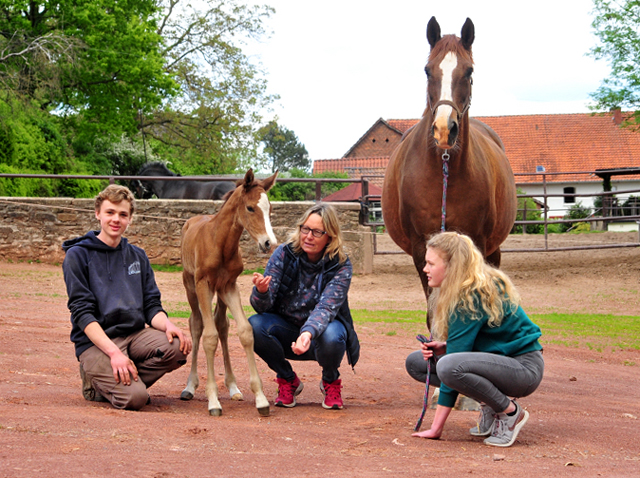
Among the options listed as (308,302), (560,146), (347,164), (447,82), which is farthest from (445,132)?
(560,146)

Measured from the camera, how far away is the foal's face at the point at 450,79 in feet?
16.3

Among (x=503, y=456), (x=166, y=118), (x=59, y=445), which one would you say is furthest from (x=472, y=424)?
(x=166, y=118)

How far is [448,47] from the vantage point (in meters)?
5.35

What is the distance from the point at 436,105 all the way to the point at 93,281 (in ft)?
9.25

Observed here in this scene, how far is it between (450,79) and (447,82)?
44 millimetres

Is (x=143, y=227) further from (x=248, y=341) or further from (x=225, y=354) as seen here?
(x=248, y=341)

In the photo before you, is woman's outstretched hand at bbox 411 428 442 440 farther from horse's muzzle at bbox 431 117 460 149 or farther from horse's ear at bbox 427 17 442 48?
horse's ear at bbox 427 17 442 48

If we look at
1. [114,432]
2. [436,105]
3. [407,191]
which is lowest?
[114,432]

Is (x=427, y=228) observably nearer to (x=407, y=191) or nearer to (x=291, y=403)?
(x=407, y=191)

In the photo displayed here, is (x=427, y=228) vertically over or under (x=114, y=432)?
over

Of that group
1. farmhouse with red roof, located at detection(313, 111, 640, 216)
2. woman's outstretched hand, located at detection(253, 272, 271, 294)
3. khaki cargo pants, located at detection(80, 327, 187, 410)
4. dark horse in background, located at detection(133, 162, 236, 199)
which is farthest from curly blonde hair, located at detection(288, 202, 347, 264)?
farmhouse with red roof, located at detection(313, 111, 640, 216)

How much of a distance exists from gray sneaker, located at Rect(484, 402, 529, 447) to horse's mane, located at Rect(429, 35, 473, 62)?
9.50 feet

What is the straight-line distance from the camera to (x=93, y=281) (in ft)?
15.0

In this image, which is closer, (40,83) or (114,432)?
(114,432)
